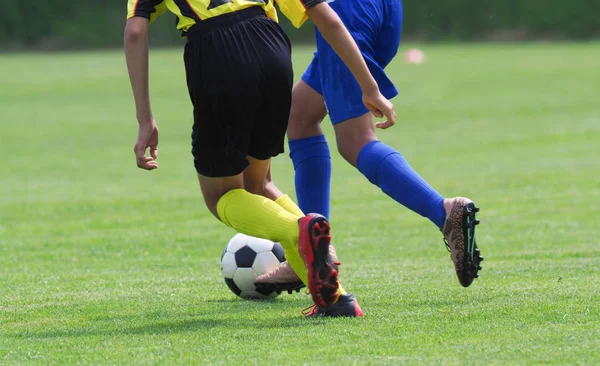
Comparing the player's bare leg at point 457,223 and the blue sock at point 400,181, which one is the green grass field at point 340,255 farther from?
the blue sock at point 400,181

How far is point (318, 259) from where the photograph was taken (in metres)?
3.66

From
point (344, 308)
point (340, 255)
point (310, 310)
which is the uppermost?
point (344, 308)

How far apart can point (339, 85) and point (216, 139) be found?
2.60ft

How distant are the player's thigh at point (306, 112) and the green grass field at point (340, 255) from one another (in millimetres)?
778

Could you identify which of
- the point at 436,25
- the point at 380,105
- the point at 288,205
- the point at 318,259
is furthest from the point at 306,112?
the point at 436,25

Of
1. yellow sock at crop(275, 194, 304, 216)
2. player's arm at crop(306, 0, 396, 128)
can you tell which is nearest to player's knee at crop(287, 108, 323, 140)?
yellow sock at crop(275, 194, 304, 216)

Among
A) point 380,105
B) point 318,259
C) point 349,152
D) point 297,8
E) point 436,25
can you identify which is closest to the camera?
point 318,259

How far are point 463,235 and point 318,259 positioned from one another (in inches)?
28.1

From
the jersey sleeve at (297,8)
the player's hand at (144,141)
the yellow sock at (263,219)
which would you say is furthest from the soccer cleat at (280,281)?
the jersey sleeve at (297,8)

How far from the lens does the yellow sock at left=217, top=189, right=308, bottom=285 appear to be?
3836 millimetres

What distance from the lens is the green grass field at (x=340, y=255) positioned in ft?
11.3

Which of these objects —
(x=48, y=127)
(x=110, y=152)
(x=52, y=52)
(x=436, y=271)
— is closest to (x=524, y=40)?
(x=52, y=52)

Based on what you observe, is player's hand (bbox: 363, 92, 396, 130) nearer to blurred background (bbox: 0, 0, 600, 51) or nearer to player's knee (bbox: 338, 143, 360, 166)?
player's knee (bbox: 338, 143, 360, 166)

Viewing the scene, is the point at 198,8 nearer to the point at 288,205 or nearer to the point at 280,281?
the point at 288,205
